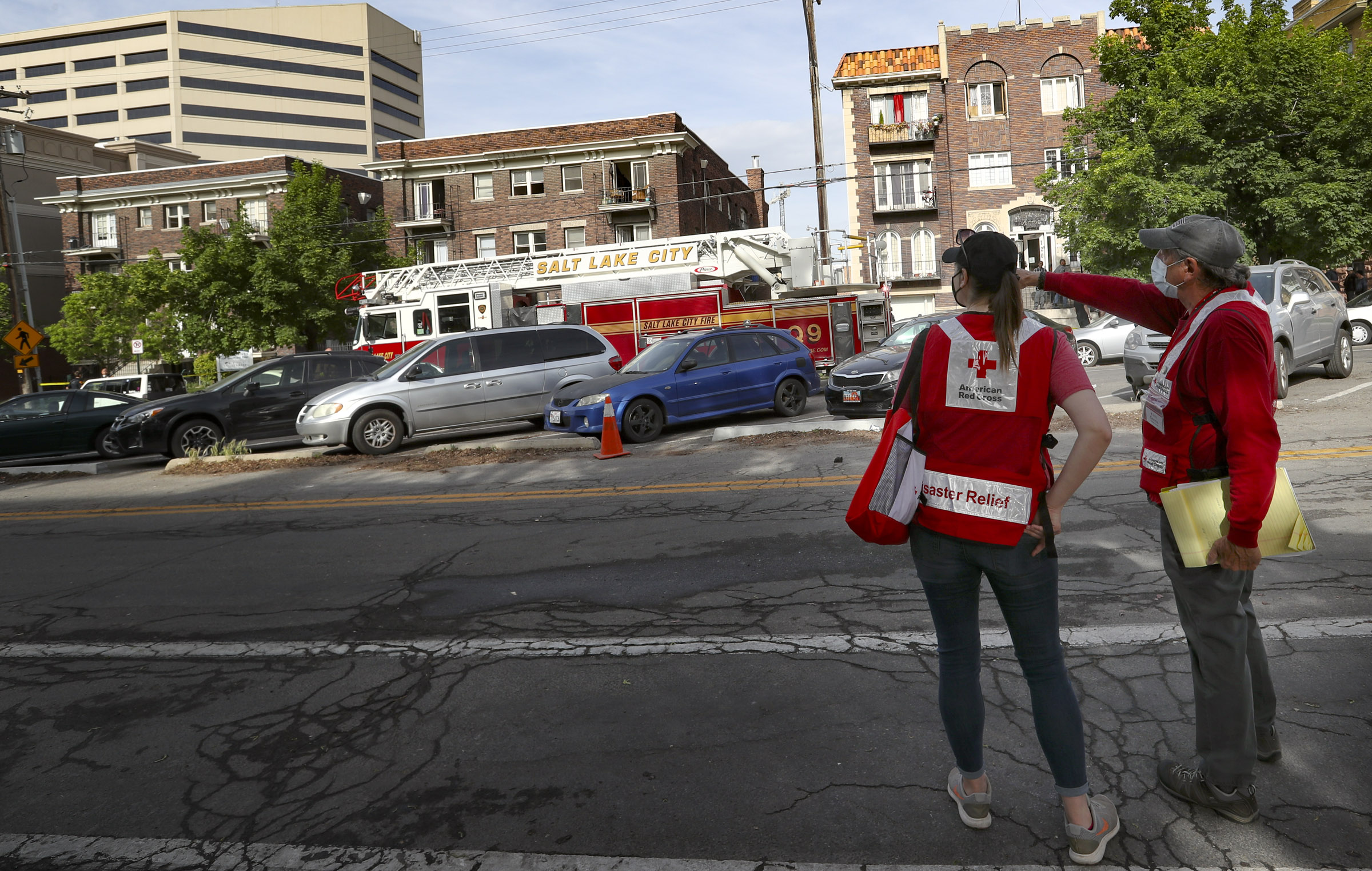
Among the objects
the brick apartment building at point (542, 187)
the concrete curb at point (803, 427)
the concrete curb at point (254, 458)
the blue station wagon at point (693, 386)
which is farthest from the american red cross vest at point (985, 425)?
the brick apartment building at point (542, 187)

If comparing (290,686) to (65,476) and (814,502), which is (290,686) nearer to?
(814,502)

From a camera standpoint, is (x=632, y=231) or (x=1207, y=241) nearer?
(x=1207, y=241)

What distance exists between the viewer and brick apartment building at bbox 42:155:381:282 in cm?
4931

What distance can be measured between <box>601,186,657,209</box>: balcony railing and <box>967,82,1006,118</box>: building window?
1457 cm

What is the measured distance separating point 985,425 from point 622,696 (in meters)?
2.24

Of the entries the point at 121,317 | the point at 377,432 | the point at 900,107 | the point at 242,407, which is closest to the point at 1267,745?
the point at 377,432

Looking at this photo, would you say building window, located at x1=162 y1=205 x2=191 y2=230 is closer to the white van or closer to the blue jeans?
the white van

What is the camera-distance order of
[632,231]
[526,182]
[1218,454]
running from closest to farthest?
1. [1218,454]
2. [632,231]
3. [526,182]

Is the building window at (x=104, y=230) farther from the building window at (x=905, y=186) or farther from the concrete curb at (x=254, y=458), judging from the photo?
the concrete curb at (x=254, y=458)

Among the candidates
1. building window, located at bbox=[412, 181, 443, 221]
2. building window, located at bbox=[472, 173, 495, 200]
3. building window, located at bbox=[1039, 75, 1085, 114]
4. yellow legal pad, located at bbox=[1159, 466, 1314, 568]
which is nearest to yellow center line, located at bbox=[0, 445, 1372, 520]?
yellow legal pad, located at bbox=[1159, 466, 1314, 568]

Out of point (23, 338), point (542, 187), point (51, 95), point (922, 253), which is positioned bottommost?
point (23, 338)

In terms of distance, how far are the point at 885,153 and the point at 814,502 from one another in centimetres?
3870

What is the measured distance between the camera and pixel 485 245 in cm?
4612

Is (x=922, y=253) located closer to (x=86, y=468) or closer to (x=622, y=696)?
(x=86, y=468)
